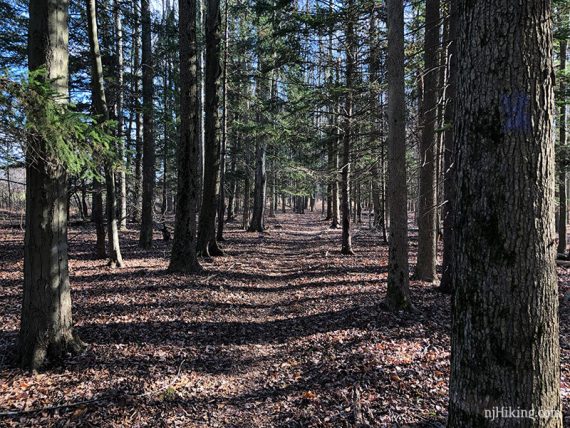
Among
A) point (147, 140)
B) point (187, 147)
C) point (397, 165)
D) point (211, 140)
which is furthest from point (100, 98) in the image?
point (397, 165)

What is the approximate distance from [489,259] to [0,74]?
476cm

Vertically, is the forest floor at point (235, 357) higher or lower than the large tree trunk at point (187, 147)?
lower

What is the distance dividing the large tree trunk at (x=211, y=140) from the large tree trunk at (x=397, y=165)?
756cm

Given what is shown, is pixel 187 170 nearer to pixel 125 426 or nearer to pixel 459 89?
pixel 125 426

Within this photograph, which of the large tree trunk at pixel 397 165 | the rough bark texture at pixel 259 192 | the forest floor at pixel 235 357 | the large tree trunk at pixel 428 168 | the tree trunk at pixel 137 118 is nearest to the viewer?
the forest floor at pixel 235 357

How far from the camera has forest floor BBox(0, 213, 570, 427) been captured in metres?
4.00

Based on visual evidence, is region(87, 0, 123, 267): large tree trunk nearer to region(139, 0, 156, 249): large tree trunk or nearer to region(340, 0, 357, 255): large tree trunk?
region(139, 0, 156, 249): large tree trunk

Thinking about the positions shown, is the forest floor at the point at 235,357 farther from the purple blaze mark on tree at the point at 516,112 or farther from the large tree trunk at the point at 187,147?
the purple blaze mark on tree at the point at 516,112

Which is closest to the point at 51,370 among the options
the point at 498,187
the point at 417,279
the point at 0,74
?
the point at 0,74

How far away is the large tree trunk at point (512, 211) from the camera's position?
2182 millimetres

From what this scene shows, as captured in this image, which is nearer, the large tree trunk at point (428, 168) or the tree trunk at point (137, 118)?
the large tree trunk at point (428, 168)

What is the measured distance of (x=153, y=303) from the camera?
755 centimetres

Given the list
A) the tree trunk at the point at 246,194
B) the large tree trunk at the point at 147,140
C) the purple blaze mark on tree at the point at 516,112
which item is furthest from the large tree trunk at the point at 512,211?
the tree trunk at the point at 246,194

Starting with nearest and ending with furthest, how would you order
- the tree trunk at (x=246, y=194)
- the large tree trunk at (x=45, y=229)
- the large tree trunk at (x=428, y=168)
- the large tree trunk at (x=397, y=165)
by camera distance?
the large tree trunk at (x=45, y=229) < the large tree trunk at (x=397, y=165) < the large tree trunk at (x=428, y=168) < the tree trunk at (x=246, y=194)
